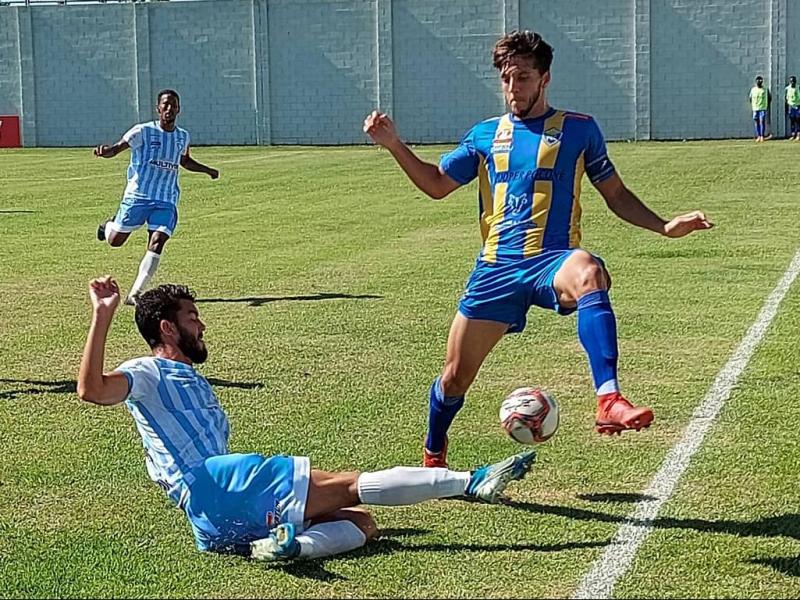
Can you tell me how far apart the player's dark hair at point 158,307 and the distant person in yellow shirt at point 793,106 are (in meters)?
38.6

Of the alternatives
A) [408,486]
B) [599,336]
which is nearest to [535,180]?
[599,336]

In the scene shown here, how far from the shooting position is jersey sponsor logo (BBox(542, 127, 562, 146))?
6.00 m

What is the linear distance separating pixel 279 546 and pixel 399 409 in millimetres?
2981

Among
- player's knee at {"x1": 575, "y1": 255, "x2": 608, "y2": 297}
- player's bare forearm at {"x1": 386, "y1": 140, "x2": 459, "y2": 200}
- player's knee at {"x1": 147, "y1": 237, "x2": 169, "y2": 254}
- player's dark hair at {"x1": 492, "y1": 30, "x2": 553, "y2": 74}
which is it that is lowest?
player's knee at {"x1": 147, "y1": 237, "x2": 169, "y2": 254}

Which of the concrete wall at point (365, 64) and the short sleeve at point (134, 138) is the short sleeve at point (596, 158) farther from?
the concrete wall at point (365, 64)

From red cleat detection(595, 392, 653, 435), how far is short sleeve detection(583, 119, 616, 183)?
1.24m

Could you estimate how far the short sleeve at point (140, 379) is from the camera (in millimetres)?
5301

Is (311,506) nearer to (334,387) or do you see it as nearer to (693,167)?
(334,387)

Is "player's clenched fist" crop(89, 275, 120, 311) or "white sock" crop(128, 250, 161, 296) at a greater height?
"player's clenched fist" crop(89, 275, 120, 311)

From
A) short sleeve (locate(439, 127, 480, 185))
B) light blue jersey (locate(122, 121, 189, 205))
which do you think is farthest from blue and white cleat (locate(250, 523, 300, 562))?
light blue jersey (locate(122, 121, 189, 205))

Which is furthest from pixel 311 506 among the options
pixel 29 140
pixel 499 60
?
pixel 29 140

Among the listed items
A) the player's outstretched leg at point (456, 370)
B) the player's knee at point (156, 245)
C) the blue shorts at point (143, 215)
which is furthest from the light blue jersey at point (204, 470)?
the blue shorts at point (143, 215)

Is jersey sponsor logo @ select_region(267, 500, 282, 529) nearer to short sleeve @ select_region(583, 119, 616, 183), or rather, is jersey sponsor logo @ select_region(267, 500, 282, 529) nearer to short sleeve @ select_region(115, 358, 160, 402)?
short sleeve @ select_region(115, 358, 160, 402)

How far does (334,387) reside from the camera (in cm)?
870
